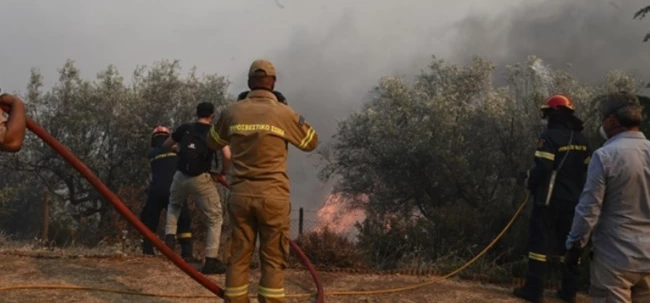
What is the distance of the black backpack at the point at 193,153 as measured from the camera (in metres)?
6.15

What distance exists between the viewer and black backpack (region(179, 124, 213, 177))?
615 cm

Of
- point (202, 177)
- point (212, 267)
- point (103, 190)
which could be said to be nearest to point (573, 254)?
point (103, 190)

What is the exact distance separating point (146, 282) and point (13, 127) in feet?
9.94

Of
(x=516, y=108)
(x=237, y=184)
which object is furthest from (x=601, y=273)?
(x=516, y=108)

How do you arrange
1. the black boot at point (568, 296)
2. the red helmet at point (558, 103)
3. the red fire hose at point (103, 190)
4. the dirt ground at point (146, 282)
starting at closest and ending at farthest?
the red fire hose at point (103, 190)
the dirt ground at point (146, 282)
the red helmet at point (558, 103)
the black boot at point (568, 296)

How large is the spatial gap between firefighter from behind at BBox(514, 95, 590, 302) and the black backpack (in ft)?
10.9

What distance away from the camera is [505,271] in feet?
25.2

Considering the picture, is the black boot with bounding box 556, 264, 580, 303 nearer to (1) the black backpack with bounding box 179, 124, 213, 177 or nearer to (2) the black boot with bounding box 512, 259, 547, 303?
(2) the black boot with bounding box 512, 259, 547, 303

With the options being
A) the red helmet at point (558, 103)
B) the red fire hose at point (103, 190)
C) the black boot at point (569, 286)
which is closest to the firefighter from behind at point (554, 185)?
the red helmet at point (558, 103)

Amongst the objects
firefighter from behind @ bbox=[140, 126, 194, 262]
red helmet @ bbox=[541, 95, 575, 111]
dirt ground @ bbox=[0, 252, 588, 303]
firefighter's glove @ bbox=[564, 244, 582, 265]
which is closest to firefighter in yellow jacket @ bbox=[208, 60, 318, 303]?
dirt ground @ bbox=[0, 252, 588, 303]

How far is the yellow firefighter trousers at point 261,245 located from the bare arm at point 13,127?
57.7 inches

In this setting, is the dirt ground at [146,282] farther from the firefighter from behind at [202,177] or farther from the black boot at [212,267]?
the firefighter from behind at [202,177]

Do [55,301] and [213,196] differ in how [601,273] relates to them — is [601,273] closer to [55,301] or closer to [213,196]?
[213,196]

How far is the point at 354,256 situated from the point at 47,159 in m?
18.4
